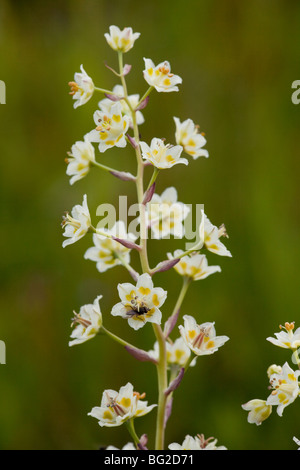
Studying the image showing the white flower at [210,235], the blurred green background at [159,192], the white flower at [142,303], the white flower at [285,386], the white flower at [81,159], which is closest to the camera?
the white flower at [285,386]

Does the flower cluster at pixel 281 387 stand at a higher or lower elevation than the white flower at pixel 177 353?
higher

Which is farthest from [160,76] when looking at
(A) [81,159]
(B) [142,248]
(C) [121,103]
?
(B) [142,248]

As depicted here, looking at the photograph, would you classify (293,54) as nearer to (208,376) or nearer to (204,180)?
(204,180)

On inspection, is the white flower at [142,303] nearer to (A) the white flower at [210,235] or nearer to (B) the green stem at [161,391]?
(B) the green stem at [161,391]

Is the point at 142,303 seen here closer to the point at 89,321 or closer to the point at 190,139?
the point at 89,321

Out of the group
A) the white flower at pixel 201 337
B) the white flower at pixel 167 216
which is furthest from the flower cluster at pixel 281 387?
the white flower at pixel 167 216

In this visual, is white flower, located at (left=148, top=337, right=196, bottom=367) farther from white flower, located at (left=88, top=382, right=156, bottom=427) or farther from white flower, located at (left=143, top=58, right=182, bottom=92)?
white flower, located at (left=143, top=58, right=182, bottom=92)
